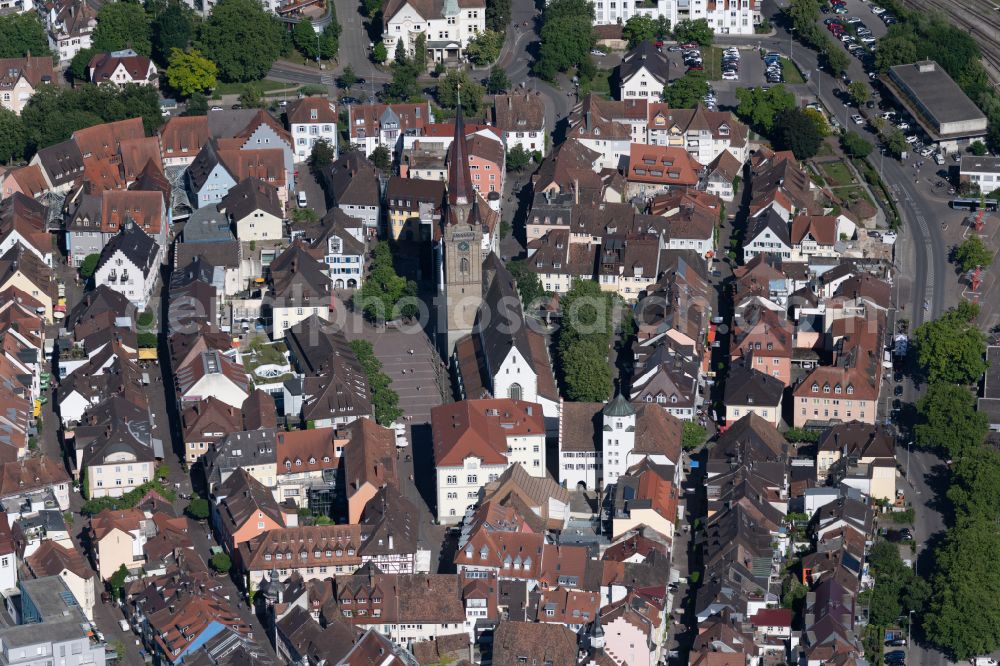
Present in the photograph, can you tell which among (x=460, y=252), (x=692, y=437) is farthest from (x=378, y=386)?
(x=692, y=437)

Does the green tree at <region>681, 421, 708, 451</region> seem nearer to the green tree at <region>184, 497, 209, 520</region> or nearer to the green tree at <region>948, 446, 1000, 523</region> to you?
the green tree at <region>948, 446, 1000, 523</region>

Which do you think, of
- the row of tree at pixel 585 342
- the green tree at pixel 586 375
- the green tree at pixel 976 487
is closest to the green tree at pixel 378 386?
the green tree at pixel 586 375

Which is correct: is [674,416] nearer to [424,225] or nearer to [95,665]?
[424,225]

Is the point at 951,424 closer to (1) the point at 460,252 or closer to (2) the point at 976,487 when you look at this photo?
(2) the point at 976,487

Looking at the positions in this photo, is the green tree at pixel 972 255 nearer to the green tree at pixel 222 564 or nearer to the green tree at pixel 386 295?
the green tree at pixel 386 295

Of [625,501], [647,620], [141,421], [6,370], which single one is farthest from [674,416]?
[6,370]

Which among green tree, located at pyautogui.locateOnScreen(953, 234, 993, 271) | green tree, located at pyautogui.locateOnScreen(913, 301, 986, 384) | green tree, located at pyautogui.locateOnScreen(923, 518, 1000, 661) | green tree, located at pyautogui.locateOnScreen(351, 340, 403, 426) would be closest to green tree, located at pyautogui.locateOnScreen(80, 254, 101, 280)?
green tree, located at pyautogui.locateOnScreen(351, 340, 403, 426)
